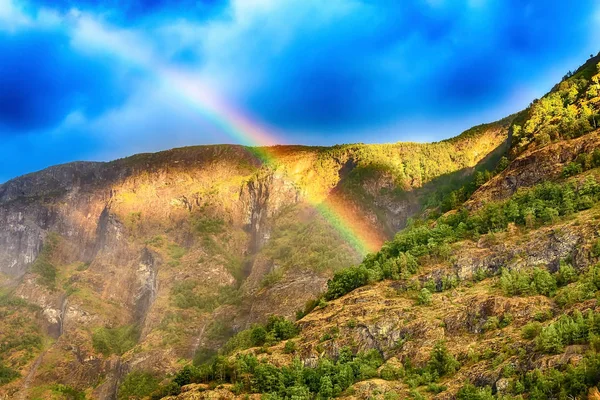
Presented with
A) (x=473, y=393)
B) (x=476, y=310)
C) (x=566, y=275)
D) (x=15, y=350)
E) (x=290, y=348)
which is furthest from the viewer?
(x=15, y=350)

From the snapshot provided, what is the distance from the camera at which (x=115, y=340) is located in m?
190

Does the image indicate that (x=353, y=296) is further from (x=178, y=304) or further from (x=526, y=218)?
(x=178, y=304)

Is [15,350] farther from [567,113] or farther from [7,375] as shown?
[567,113]

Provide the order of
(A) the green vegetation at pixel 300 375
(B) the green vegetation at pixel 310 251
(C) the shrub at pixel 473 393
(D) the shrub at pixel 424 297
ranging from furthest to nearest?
(B) the green vegetation at pixel 310 251 → (D) the shrub at pixel 424 297 → (A) the green vegetation at pixel 300 375 → (C) the shrub at pixel 473 393

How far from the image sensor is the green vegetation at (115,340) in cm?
18450

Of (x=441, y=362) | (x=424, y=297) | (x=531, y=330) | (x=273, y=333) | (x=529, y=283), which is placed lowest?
(x=441, y=362)

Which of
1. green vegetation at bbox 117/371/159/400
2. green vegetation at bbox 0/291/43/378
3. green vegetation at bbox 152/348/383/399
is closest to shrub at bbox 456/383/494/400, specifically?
green vegetation at bbox 152/348/383/399

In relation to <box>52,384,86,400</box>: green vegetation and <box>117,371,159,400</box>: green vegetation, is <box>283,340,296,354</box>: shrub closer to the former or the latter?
<box>117,371,159,400</box>: green vegetation

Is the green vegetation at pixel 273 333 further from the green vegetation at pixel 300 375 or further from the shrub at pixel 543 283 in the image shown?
the shrub at pixel 543 283

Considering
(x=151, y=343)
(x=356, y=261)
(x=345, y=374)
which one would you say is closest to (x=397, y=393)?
(x=345, y=374)

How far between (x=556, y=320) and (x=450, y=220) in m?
45.3

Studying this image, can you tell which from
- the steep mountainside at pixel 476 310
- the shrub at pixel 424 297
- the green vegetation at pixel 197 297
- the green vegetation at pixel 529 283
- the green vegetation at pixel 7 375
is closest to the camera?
the steep mountainside at pixel 476 310

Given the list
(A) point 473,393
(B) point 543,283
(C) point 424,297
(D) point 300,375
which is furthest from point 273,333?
(A) point 473,393

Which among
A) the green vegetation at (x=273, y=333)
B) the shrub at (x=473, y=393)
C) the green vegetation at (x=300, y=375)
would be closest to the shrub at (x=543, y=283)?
the shrub at (x=473, y=393)
